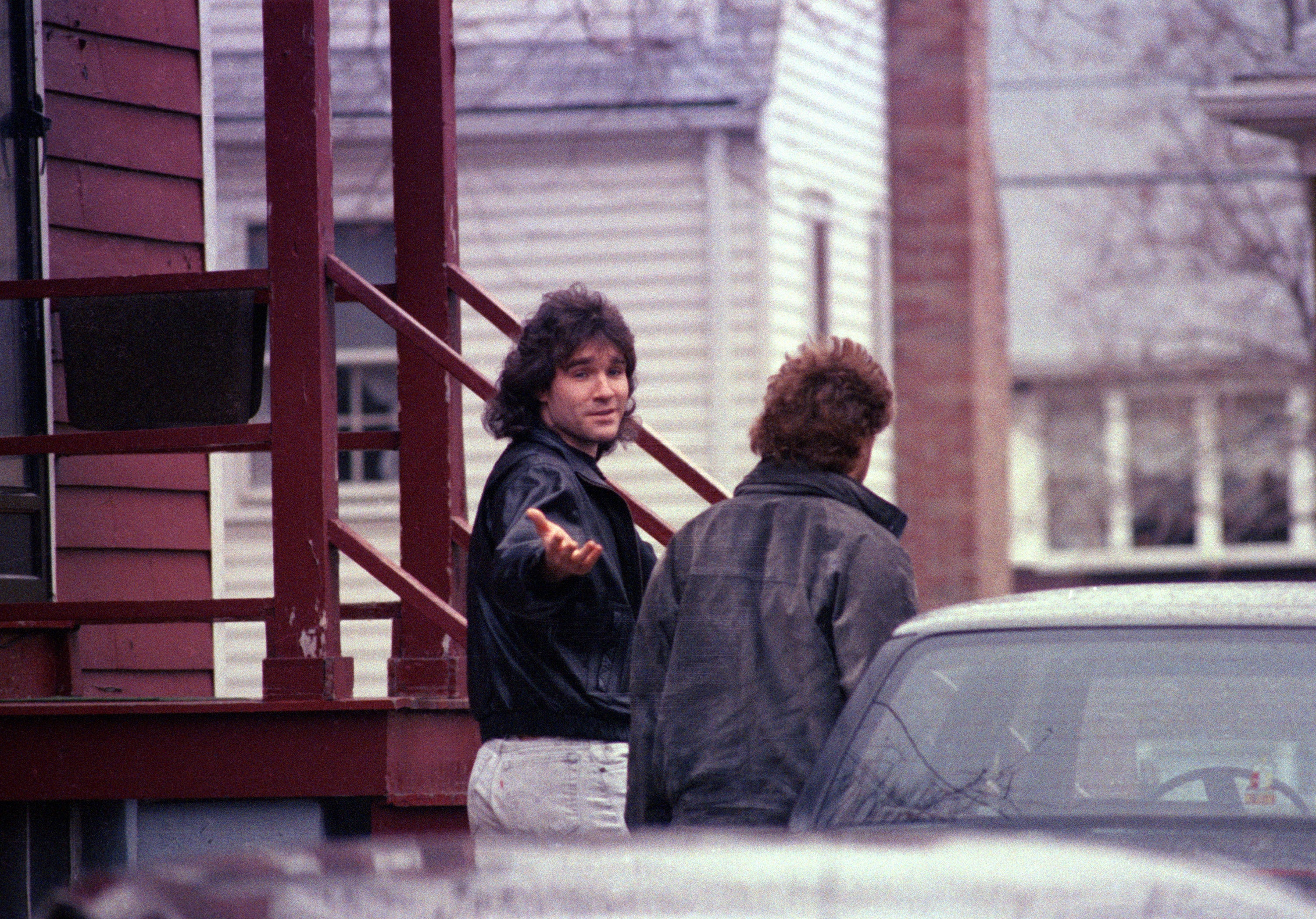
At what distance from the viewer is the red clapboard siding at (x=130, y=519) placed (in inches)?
251

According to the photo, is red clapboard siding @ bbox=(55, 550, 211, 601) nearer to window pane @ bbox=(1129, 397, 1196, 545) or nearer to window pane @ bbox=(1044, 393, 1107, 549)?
window pane @ bbox=(1129, 397, 1196, 545)

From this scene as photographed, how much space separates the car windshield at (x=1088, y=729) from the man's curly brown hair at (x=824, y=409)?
52 centimetres

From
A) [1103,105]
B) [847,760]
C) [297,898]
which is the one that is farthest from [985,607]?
[1103,105]

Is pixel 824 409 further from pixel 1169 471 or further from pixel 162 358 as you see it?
pixel 1169 471

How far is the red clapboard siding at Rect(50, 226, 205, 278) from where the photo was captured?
6379mm

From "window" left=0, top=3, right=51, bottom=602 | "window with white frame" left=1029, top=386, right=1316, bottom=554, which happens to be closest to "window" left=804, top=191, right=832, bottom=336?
"window with white frame" left=1029, top=386, right=1316, bottom=554

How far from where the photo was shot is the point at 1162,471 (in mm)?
20531

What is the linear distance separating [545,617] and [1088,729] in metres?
1.05

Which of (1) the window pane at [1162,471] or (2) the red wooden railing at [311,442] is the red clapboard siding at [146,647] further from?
(1) the window pane at [1162,471]

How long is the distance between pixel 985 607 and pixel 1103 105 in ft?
61.6

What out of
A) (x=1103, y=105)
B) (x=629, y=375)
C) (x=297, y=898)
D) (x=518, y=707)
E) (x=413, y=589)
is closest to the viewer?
(x=297, y=898)

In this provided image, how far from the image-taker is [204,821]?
15.9ft

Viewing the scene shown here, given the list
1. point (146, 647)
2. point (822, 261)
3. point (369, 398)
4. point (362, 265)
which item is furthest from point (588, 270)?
point (146, 647)

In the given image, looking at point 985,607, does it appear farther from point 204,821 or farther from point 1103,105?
point 1103,105
